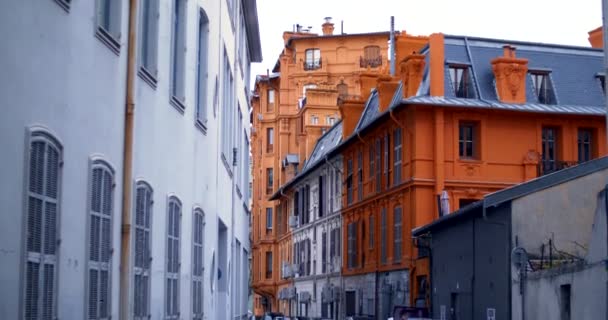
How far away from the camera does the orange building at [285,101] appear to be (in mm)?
76250

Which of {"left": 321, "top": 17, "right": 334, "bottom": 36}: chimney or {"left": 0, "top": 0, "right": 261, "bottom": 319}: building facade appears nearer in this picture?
{"left": 0, "top": 0, "right": 261, "bottom": 319}: building facade

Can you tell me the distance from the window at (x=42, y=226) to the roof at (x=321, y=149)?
152 feet

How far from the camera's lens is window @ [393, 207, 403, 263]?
136 feet

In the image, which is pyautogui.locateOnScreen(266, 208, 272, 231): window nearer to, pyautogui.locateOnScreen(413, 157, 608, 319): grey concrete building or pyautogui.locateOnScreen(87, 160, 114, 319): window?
pyautogui.locateOnScreen(413, 157, 608, 319): grey concrete building

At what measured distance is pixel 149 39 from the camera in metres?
12.9

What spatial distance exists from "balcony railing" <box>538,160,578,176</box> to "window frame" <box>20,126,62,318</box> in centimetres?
3449

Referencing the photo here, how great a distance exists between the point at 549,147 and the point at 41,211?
118 ft

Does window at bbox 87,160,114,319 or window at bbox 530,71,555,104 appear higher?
window at bbox 530,71,555,104

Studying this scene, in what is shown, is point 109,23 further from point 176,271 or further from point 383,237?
point 383,237

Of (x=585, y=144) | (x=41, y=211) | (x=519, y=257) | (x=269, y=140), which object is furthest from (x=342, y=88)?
(x=41, y=211)

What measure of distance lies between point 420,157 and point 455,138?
175 cm

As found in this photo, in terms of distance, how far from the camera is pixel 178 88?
593 inches

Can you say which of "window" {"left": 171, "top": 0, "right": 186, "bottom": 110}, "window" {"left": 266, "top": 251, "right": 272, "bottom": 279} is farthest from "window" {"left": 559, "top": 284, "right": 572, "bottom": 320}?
"window" {"left": 266, "top": 251, "right": 272, "bottom": 279}

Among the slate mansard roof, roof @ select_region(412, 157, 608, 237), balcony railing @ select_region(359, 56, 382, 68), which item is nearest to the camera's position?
roof @ select_region(412, 157, 608, 237)
